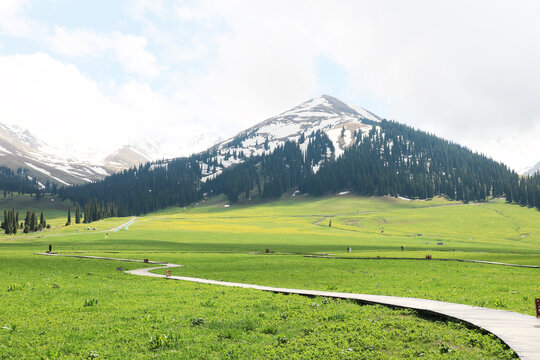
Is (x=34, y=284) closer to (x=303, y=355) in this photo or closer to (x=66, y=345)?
(x=66, y=345)

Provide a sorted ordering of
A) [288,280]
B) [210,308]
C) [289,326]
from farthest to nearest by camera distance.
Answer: [288,280], [210,308], [289,326]

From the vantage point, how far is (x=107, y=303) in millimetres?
21781

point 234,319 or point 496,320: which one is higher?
point 496,320

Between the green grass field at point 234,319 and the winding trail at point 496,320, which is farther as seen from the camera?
the green grass field at point 234,319

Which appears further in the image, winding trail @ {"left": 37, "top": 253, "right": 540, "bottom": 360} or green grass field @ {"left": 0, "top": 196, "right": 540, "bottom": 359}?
green grass field @ {"left": 0, "top": 196, "right": 540, "bottom": 359}

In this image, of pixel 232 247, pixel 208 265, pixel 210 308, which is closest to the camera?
pixel 210 308

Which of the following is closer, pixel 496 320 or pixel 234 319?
pixel 496 320

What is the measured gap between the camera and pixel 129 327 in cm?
1622

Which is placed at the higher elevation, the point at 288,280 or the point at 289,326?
the point at 289,326

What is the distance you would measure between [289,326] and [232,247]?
6451 centimetres

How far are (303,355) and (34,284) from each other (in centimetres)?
2689

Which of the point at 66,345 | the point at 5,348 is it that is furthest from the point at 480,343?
the point at 5,348

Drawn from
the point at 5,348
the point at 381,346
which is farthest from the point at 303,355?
the point at 5,348

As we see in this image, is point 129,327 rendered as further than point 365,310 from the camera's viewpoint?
No
